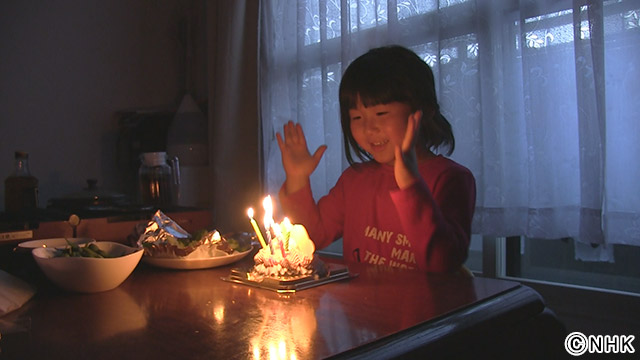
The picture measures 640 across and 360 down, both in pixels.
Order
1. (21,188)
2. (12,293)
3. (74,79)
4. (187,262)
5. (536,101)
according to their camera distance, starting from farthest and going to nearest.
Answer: (74,79) → (21,188) → (536,101) → (187,262) → (12,293)

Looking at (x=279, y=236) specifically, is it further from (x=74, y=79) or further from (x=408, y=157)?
(x=74, y=79)

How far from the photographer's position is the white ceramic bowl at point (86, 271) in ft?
2.61

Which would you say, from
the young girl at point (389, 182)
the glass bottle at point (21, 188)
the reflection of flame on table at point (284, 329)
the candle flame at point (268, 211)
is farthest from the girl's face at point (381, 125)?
the glass bottle at point (21, 188)

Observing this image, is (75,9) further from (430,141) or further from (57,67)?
(430,141)

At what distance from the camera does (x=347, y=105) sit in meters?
1.38

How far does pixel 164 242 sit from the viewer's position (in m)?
1.00

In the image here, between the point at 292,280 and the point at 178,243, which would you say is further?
the point at 178,243

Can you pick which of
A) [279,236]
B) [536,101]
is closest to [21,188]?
[279,236]

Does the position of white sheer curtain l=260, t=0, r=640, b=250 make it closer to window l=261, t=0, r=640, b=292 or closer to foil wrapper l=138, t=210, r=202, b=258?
window l=261, t=0, r=640, b=292

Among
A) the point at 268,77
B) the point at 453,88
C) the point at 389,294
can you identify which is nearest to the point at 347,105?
the point at 453,88

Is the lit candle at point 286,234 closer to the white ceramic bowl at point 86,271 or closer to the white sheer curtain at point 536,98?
the white ceramic bowl at point 86,271

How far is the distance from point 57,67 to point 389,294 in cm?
221

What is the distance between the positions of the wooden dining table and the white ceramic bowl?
16 mm

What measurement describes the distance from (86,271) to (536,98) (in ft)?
3.85
